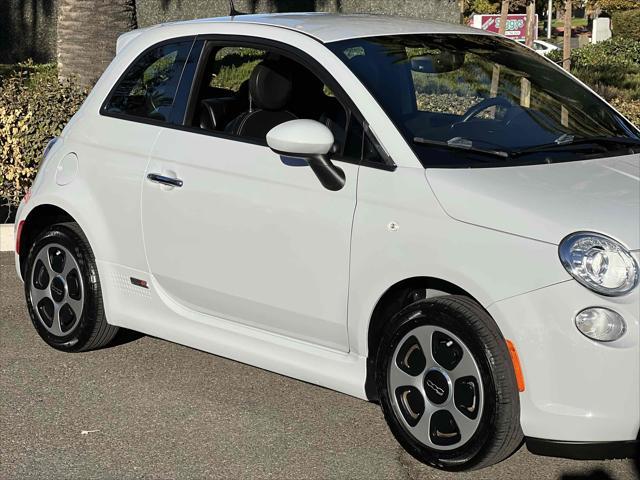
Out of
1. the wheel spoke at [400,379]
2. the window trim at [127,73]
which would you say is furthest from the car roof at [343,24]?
the wheel spoke at [400,379]

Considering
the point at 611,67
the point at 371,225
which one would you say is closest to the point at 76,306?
the point at 371,225

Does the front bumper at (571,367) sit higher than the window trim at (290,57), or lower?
lower

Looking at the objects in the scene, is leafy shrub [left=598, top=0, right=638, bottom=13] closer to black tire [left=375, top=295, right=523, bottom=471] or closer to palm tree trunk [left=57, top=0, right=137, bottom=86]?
palm tree trunk [left=57, top=0, right=137, bottom=86]

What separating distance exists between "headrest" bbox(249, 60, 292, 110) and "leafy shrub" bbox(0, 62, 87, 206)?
3.70 meters

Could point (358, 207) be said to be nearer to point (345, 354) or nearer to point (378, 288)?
point (378, 288)

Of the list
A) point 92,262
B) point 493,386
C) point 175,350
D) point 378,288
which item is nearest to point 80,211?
point 92,262

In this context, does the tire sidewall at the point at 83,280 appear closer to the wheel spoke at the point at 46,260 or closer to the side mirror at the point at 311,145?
the wheel spoke at the point at 46,260

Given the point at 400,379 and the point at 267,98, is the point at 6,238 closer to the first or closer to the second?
the point at 267,98

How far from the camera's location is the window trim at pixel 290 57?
181 inches

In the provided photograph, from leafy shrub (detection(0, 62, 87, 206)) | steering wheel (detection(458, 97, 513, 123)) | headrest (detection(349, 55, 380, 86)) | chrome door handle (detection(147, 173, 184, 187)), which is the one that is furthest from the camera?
leafy shrub (detection(0, 62, 87, 206))

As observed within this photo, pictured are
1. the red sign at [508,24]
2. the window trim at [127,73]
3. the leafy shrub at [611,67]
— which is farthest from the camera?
the red sign at [508,24]

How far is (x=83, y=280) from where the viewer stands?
573 cm

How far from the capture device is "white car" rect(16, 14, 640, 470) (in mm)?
3982

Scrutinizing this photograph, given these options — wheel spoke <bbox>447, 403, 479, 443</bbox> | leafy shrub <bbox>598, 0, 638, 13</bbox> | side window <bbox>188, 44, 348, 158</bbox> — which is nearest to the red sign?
side window <bbox>188, 44, 348, 158</bbox>
